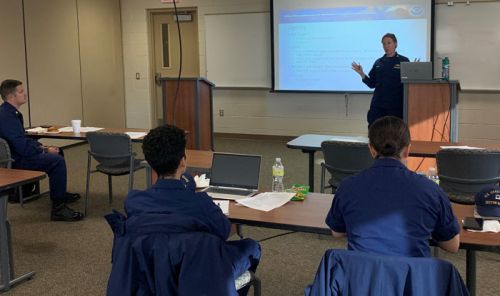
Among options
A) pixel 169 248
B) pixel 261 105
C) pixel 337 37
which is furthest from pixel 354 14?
pixel 169 248

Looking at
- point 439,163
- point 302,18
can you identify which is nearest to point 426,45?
point 302,18

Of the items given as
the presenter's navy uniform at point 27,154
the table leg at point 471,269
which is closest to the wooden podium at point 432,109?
the table leg at point 471,269

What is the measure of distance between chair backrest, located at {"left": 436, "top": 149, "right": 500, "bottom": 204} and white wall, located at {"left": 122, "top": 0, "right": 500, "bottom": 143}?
13.5ft

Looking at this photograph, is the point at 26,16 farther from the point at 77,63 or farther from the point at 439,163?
the point at 439,163

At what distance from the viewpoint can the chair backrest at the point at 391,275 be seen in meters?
1.63

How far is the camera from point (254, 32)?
27.3 ft

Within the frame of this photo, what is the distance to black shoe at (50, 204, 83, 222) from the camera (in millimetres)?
4693

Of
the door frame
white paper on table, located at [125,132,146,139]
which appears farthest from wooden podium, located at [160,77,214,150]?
the door frame

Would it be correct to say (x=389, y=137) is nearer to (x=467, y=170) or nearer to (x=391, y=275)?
(x=391, y=275)

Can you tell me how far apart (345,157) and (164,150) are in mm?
2066

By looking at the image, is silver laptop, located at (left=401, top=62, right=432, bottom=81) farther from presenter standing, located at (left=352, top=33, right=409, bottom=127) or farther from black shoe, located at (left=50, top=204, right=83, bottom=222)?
black shoe, located at (left=50, top=204, right=83, bottom=222)

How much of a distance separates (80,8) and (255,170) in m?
A: 6.52

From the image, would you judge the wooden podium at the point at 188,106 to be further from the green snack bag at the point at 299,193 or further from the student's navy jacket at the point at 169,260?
the student's navy jacket at the point at 169,260

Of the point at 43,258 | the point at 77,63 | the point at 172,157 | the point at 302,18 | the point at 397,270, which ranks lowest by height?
the point at 43,258
